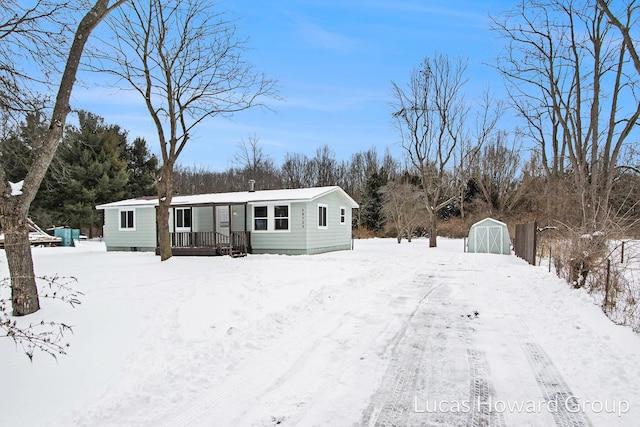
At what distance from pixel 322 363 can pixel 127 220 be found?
61.8 ft

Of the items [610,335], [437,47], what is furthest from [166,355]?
[437,47]

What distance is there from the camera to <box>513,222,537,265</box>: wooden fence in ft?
41.5

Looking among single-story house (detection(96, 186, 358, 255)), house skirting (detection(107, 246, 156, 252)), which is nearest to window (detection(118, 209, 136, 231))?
single-story house (detection(96, 186, 358, 255))

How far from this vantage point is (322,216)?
17906 millimetres

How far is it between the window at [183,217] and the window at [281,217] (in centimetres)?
461

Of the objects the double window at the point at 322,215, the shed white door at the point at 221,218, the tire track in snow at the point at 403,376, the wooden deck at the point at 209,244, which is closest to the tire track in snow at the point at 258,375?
the tire track in snow at the point at 403,376

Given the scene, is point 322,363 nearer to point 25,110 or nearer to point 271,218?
point 25,110

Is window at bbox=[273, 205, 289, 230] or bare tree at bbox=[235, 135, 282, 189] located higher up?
bare tree at bbox=[235, 135, 282, 189]

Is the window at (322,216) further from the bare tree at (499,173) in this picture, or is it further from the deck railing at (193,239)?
the bare tree at (499,173)

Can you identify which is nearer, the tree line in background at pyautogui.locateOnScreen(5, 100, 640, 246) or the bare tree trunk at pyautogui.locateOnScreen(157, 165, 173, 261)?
the bare tree trunk at pyautogui.locateOnScreen(157, 165, 173, 261)

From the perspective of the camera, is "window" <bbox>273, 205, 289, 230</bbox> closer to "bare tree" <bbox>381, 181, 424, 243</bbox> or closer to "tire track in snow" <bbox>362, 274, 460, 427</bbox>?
"tire track in snow" <bbox>362, 274, 460, 427</bbox>

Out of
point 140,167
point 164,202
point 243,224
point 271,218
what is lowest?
point 243,224

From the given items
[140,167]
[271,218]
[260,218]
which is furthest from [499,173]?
[140,167]

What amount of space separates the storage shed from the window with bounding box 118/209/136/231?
1735 cm
